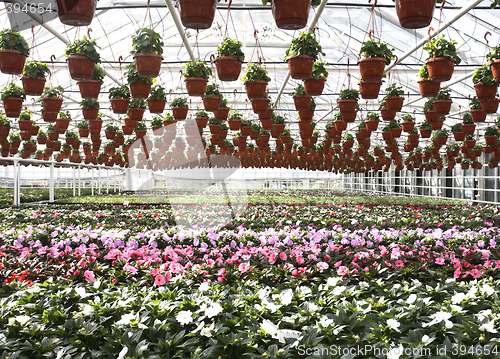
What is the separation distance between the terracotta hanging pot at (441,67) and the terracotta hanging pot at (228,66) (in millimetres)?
2104

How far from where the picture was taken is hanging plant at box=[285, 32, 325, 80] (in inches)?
171

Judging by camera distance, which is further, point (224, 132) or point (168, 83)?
point (168, 83)

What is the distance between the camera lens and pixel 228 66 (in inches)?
179

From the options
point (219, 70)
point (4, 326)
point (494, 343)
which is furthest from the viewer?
point (219, 70)

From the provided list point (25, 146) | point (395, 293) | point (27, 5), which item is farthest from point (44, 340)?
point (25, 146)

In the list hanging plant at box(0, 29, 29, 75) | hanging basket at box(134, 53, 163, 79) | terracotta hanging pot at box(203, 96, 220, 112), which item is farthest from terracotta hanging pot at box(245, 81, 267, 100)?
hanging plant at box(0, 29, 29, 75)

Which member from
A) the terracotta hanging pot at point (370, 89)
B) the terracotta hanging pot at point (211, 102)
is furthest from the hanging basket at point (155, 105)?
the terracotta hanging pot at point (370, 89)

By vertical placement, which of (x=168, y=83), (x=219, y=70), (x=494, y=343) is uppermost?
(x=168, y=83)

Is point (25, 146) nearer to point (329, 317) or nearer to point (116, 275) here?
point (116, 275)

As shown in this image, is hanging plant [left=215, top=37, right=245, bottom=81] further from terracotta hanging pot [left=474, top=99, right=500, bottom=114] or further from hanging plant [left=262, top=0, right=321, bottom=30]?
terracotta hanging pot [left=474, top=99, right=500, bottom=114]

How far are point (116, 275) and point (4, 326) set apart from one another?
1.32 metres

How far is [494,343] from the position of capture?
2.58m

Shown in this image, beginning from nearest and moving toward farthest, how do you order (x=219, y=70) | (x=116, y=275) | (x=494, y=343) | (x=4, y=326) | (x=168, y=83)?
(x=494, y=343)
(x=4, y=326)
(x=116, y=275)
(x=219, y=70)
(x=168, y=83)

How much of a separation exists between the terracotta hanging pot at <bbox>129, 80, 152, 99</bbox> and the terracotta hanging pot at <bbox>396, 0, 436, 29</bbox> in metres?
3.45
